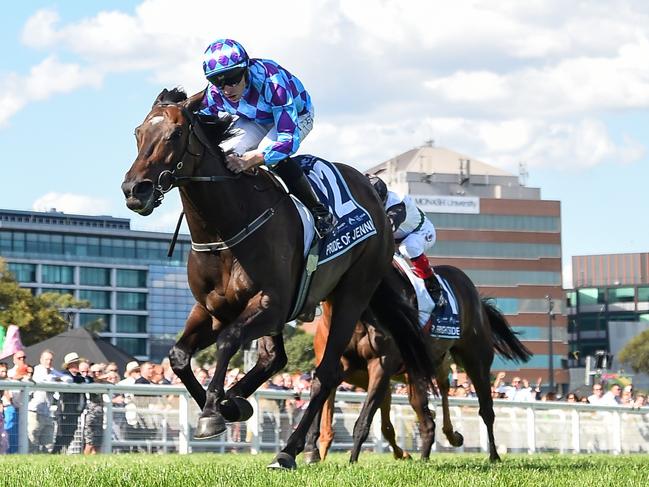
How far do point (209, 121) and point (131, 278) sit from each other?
130 m

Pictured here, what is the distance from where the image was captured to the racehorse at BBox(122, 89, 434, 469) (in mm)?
7387

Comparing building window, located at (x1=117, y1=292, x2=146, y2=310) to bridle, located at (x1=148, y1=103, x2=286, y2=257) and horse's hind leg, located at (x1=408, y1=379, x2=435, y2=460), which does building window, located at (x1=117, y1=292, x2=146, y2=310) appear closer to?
horse's hind leg, located at (x1=408, y1=379, x2=435, y2=460)

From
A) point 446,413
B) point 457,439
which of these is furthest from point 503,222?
point 457,439

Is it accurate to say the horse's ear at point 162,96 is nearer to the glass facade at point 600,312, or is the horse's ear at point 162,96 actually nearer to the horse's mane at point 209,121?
the horse's mane at point 209,121

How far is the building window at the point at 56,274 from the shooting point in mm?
128500

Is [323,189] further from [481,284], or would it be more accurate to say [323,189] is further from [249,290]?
[481,284]

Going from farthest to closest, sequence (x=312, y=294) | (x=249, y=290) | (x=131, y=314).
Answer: (x=131, y=314) < (x=312, y=294) < (x=249, y=290)

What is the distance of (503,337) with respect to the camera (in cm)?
1423

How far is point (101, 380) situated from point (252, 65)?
26.2ft

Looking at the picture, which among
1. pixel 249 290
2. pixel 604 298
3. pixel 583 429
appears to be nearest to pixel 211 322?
pixel 249 290

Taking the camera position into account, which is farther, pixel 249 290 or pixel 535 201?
pixel 535 201

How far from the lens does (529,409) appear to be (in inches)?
801

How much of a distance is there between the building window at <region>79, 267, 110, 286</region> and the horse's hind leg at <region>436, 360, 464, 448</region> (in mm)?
120583

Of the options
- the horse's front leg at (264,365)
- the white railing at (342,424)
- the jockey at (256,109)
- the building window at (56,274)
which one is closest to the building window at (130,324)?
the building window at (56,274)
